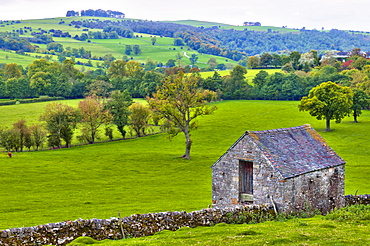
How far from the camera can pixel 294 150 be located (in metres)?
28.3

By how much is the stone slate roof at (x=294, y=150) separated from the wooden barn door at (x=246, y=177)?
1.62 meters

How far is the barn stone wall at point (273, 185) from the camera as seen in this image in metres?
25.6

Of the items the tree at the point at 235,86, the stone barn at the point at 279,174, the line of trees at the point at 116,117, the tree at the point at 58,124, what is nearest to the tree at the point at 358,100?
the line of trees at the point at 116,117

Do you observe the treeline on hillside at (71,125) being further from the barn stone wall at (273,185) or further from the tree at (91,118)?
the barn stone wall at (273,185)

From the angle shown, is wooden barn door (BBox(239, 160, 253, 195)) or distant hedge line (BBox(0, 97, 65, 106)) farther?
distant hedge line (BBox(0, 97, 65, 106))

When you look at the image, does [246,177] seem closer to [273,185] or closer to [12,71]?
[273,185]

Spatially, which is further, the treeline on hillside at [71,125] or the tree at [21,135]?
the treeline on hillside at [71,125]

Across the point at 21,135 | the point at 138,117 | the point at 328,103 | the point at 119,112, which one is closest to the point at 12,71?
the point at 119,112

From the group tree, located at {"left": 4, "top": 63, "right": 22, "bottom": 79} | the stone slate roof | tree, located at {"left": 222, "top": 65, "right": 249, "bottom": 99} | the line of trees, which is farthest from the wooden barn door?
tree, located at {"left": 4, "top": 63, "right": 22, "bottom": 79}

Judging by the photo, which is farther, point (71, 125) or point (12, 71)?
point (12, 71)

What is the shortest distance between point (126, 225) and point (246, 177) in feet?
29.8

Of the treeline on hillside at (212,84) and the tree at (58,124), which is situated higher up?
the treeline on hillside at (212,84)

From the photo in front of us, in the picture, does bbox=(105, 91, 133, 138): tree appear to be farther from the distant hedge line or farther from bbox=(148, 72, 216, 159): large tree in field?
the distant hedge line

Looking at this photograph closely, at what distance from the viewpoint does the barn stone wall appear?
25.6 meters
